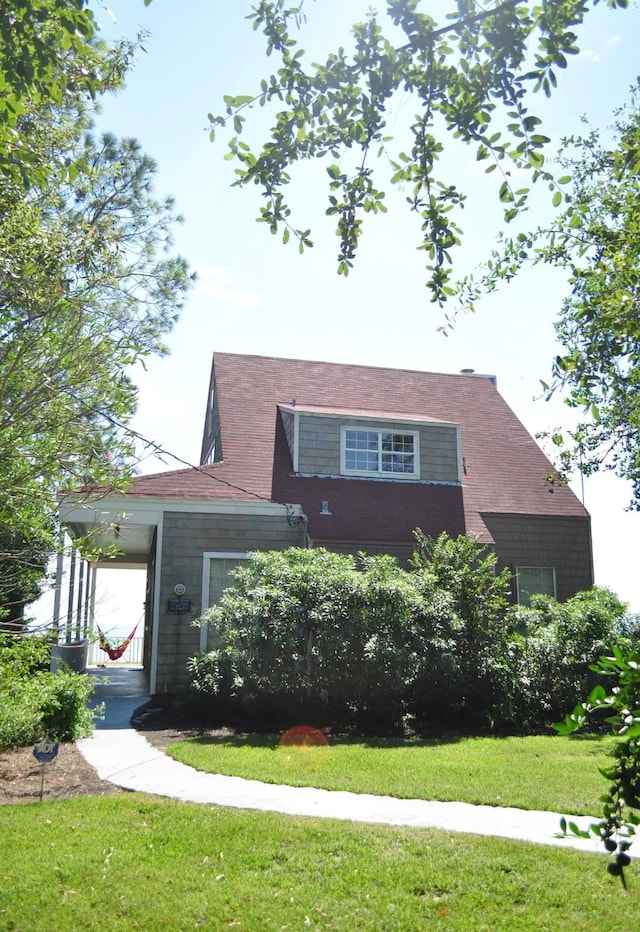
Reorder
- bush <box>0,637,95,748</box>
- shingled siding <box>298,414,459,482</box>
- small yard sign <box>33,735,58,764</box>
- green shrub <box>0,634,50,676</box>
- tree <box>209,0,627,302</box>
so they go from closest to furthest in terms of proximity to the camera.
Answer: tree <box>209,0,627,302</box>
small yard sign <box>33,735,58,764</box>
green shrub <box>0,634,50,676</box>
bush <box>0,637,95,748</box>
shingled siding <box>298,414,459,482</box>

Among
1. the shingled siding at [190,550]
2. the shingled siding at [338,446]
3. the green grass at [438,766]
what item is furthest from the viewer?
the shingled siding at [338,446]

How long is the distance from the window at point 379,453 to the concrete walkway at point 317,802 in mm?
9127

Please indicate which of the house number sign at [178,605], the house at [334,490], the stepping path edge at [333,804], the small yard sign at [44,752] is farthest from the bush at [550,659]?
the small yard sign at [44,752]

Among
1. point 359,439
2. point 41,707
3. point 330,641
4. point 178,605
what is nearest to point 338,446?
point 359,439

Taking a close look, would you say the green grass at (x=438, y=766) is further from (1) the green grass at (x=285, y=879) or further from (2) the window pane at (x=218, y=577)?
(2) the window pane at (x=218, y=577)

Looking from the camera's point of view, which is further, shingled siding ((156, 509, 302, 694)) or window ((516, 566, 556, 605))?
window ((516, 566, 556, 605))

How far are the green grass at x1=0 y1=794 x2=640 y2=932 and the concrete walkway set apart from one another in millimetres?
338

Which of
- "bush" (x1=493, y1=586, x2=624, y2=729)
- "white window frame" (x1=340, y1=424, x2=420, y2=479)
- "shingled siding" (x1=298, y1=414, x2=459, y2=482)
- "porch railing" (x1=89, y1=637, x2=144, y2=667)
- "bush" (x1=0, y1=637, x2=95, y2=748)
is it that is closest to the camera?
"bush" (x1=0, y1=637, x2=95, y2=748)

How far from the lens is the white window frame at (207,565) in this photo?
1502 cm

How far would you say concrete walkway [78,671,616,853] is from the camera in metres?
6.24

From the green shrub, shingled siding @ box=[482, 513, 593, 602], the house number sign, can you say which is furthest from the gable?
the green shrub

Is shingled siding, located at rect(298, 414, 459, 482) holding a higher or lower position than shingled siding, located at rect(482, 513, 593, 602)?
higher

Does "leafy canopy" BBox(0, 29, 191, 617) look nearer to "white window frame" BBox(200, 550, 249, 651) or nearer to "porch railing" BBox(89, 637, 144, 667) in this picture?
"white window frame" BBox(200, 550, 249, 651)

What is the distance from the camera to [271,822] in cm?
625
